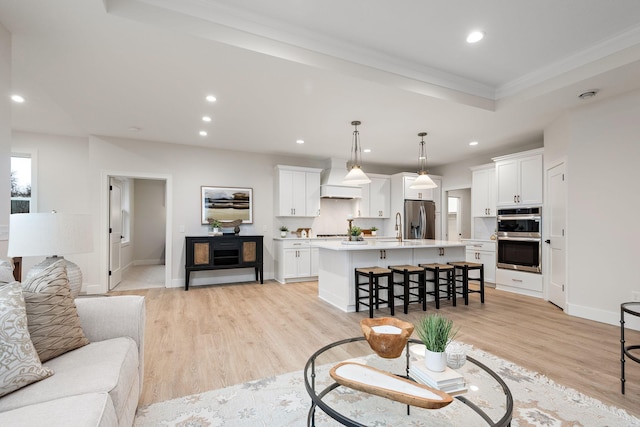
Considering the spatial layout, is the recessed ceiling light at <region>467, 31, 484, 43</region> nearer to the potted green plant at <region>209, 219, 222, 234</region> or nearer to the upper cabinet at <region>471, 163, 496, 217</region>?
the upper cabinet at <region>471, 163, 496, 217</region>

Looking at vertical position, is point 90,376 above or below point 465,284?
above

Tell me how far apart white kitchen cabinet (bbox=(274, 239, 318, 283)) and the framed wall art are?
3.07ft

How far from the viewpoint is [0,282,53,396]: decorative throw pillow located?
1200 millimetres

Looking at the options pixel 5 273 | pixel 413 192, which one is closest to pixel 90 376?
pixel 5 273

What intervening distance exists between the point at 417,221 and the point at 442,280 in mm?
2466

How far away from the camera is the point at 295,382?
221cm

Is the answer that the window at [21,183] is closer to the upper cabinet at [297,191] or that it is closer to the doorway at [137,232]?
the doorway at [137,232]

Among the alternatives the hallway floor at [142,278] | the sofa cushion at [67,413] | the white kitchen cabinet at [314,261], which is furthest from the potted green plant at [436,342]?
the hallway floor at [142,278]

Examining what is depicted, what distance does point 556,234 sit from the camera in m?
4.35

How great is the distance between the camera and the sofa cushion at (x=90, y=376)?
1190mm

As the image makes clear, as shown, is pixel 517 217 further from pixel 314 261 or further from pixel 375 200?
pixel 314 261

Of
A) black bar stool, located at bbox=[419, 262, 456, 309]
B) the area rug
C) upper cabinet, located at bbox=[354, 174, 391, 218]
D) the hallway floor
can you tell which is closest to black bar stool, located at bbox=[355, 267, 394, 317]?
black bar stool, located at bbox=[419, 262, 456, 309]

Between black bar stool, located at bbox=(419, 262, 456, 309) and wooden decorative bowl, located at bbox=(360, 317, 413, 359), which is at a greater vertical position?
wooden decorative bowl, located at bbox=(360, 317, 413, 359)

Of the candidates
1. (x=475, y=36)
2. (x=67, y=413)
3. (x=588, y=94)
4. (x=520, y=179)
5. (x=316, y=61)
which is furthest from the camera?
(x=520, y=179)
